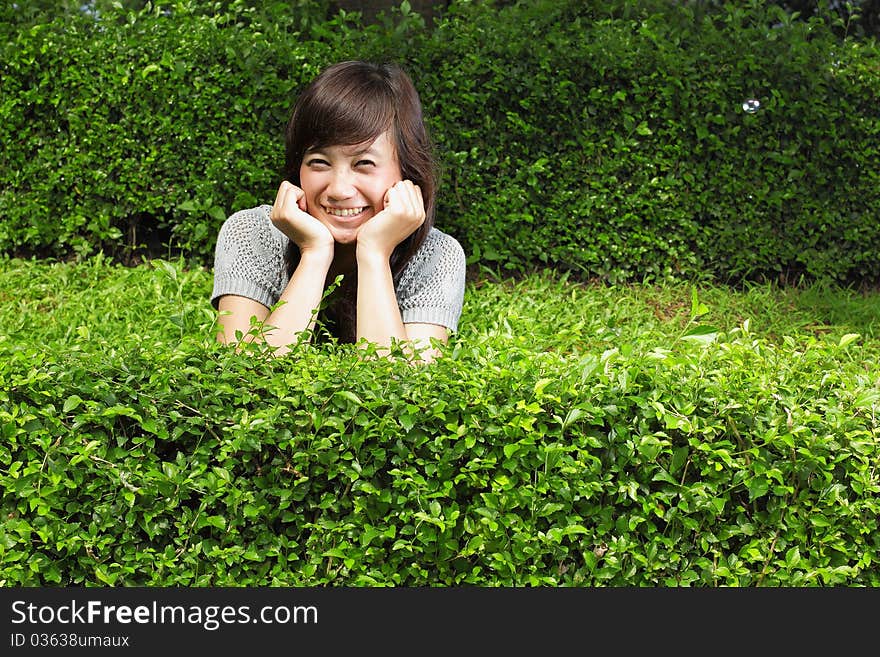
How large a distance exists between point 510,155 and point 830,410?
2.89 metres

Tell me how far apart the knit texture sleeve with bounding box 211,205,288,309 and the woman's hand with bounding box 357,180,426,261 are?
463 millimetres

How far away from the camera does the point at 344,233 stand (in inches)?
138

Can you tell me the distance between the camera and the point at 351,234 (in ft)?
11.5

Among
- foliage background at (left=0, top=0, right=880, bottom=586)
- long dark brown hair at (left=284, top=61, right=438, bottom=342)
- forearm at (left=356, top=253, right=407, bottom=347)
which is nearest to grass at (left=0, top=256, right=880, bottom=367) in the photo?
foliage background at (left=0, top=0, right=880, bottom=586)

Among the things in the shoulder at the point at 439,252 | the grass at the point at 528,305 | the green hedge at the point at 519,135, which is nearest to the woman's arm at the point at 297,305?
the shoulder at the point at 439,252

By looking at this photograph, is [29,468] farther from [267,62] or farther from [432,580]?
[267,62]

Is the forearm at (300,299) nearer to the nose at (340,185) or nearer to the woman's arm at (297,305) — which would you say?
the woman's arm at (297,305)

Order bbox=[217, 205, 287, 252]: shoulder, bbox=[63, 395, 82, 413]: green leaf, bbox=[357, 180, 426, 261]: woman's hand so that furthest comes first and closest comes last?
bbox=[217, 205, 287, 252]: shoulder → bbox=[357, 180, 426, 261]: woman's hand → bbox=[63, 395, 82, 413]: green leaf

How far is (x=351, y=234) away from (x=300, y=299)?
1.18ft

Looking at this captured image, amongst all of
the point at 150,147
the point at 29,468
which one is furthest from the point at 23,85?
the point at 29,468

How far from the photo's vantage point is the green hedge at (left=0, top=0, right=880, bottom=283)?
16.5ft

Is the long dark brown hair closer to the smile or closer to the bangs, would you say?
the bangs

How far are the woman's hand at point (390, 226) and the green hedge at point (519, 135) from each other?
5.48ft

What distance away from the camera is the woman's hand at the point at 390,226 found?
11.0ft
